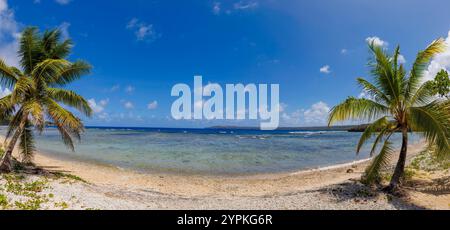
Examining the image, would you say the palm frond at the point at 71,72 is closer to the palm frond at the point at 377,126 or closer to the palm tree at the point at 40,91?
the palm tree at the point at 40,91

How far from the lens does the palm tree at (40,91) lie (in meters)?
9.70

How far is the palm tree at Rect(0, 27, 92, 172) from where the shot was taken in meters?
9.70

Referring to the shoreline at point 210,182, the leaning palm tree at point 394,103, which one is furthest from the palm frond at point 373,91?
the shoreline at point 210,182

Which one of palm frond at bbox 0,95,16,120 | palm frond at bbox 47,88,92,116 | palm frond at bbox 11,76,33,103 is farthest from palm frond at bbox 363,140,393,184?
palm frond at bbox 0,95,16,120

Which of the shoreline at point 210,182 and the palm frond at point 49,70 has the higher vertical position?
the palm frond at point 49,70

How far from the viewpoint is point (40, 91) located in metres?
10.6

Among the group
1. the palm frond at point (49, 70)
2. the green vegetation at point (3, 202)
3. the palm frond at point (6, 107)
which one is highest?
the palm frond at point (49, 70)

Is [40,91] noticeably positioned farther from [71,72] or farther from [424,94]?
[424,94]

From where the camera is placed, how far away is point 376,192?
341 inches

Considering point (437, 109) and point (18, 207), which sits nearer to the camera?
point (18, 207)

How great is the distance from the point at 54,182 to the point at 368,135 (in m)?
11.3
